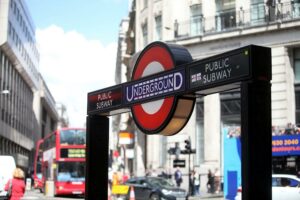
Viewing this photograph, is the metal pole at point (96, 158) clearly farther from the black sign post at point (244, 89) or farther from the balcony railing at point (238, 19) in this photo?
the balcony railing at point (238, 19)

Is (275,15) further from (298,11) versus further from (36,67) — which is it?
(36,67)

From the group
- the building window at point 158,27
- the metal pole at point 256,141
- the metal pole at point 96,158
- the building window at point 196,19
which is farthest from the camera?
the building window at point 158,27

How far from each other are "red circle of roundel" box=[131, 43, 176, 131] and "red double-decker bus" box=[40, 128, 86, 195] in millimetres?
24803

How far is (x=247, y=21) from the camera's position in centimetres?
3616

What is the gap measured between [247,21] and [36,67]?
77639 mm

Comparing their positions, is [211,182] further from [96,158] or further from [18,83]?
[18,83]

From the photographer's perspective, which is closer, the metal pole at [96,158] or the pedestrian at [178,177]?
the metal pole at [96,158]

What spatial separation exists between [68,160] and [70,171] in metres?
0.80

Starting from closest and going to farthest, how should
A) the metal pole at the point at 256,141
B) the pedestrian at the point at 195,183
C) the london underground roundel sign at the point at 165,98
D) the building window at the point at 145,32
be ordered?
the metal pole at the point at 256,141
the london underground roundel sign at the point at 165,98
the pedestrian at the point at 195,183
the building window at the point at 145,32

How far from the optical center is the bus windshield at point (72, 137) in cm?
3253

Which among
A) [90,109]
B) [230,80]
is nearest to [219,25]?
[90,109]

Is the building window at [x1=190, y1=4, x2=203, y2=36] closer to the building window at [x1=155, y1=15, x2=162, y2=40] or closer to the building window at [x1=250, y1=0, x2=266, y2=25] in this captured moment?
the building window at [x1=250, y1=0, x2=266, y2=25]

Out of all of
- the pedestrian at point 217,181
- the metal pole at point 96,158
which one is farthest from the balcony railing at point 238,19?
the metal pole at point 96,158

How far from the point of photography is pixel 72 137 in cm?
3256
